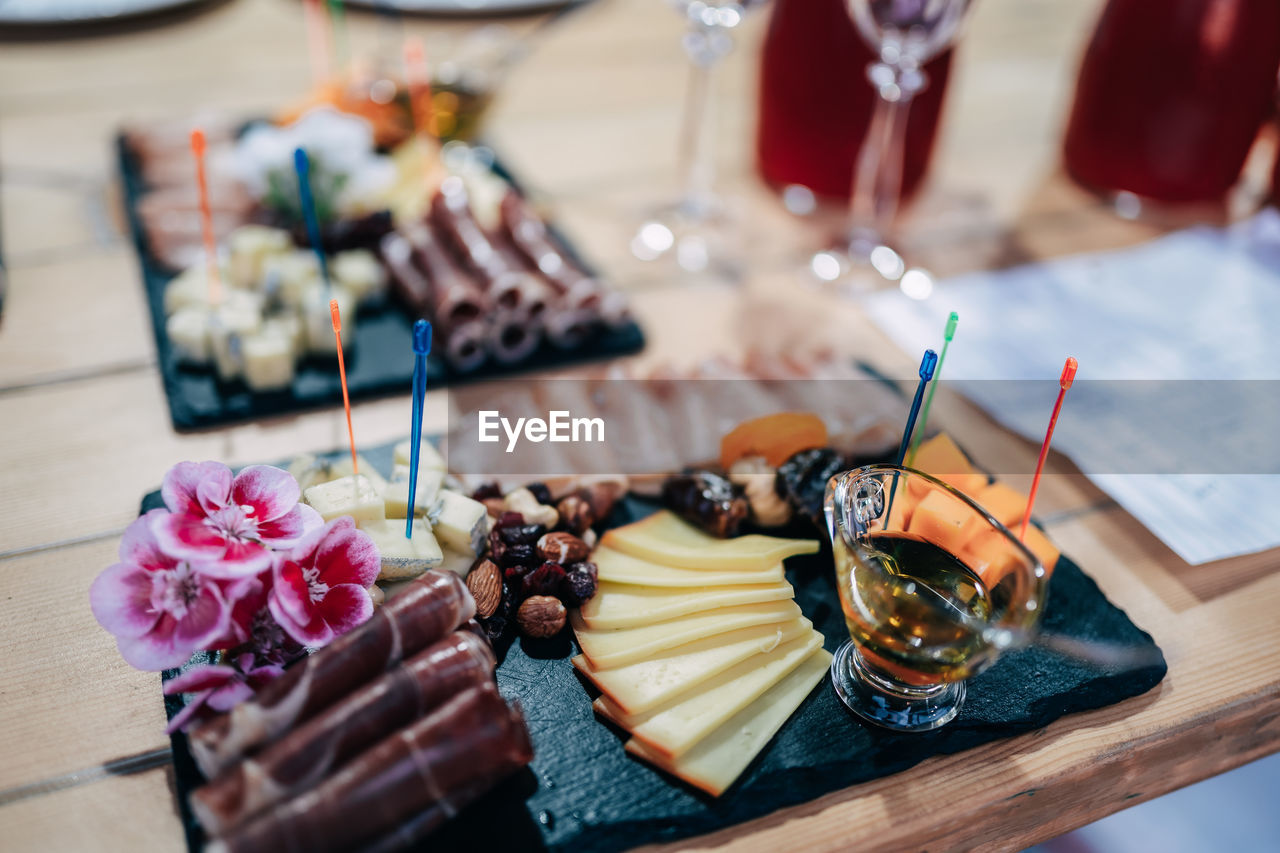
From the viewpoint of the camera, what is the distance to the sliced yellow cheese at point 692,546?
92 centimetres

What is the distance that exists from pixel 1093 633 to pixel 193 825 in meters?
0.77

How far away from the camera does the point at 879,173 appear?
1497mm

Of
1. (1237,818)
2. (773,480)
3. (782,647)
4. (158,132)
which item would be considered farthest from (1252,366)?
(158,132)

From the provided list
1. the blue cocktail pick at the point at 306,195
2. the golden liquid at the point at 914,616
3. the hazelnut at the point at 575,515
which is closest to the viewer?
the golden liquid at the point at 914,616

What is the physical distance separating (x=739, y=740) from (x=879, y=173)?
991mm

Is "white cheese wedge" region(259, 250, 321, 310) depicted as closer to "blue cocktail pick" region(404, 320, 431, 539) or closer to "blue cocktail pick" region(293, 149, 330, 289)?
"blue cocktail pick" region(293, 149, 330, 289)

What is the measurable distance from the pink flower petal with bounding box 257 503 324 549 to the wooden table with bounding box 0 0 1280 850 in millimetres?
182

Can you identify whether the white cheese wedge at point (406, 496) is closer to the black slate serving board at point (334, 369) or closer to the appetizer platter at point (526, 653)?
the appetizer platter at point (526, 653)

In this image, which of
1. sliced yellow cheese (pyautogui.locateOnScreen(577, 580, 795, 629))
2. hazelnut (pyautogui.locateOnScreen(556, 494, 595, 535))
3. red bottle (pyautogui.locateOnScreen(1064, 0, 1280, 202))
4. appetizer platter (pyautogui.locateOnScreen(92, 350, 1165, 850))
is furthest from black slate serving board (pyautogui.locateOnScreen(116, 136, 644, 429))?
red bottle (pyautogui.locateOnScreen(1064, 0, 1280, 202))

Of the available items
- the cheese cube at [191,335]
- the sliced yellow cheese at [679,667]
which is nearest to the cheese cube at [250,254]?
the cheese cube at [191,335]

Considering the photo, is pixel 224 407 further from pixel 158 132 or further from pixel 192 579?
pixel 158 132

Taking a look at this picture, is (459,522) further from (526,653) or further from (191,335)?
(191,335)

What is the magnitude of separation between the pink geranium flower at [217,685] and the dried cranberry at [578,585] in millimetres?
246

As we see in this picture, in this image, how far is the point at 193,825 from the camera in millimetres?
715
